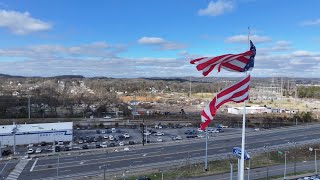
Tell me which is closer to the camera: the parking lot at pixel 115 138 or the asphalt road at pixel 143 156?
the asphalt road at pixel 143 156

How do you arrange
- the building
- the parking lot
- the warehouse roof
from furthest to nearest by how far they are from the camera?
the warehouse roof, the building, the parking lot

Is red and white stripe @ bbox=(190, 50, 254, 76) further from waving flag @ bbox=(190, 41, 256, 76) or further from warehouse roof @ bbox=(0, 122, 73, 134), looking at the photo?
warehouse roof @ bbox=(0, 122, 73, 134)

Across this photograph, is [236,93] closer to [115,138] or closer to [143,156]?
[143,156]

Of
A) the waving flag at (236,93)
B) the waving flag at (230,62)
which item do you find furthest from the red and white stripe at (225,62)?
the waving flag at (236,93)

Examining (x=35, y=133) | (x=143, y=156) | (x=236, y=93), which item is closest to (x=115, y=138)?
(x=35, y=133)

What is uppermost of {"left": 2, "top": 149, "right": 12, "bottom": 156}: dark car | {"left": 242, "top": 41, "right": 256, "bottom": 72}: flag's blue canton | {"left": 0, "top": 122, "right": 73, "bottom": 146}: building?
{"left": 242, "top": 41, "right": 256, "bottom": 72}: flag's blue canton

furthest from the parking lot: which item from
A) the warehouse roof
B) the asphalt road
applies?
the asphalt road

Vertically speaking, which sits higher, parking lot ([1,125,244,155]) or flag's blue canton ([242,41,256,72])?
flag's blue canton ([242,41,256,72])

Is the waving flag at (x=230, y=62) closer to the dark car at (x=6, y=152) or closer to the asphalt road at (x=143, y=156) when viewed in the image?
the asphalt road at (x=143, y=156)
